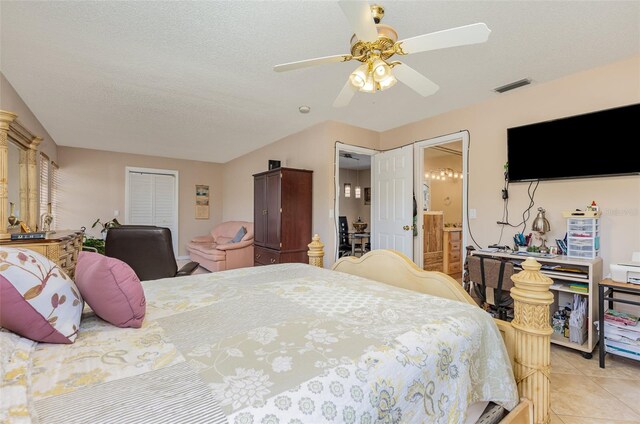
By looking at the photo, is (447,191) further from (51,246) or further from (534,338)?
(51,246)

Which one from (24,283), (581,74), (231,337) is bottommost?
(231,337)

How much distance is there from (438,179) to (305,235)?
4.02 meters

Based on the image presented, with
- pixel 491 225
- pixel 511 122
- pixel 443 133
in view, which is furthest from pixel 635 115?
pixel 443 133

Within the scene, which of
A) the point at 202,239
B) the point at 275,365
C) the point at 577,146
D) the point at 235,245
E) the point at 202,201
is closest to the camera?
the point at 275,365

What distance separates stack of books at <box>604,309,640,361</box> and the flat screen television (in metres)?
1.19

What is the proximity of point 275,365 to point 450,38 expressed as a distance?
1.67 m

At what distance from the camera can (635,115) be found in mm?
2350

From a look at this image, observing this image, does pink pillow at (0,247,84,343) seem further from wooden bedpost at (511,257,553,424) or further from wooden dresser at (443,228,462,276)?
wooden dresser at (443,228,462,276)

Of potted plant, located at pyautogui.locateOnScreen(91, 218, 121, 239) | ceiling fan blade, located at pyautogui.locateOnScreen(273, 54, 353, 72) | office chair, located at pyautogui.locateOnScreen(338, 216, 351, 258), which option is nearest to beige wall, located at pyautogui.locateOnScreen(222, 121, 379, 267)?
office chair, located at pyautogui.locateOnScreen(338, 216, 351, 258)

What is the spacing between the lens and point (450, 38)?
56.9 inches

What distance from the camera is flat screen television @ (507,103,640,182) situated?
239 cm

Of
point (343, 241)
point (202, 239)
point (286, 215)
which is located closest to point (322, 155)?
point (286, 215)

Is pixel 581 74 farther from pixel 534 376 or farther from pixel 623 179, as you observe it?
pixel 534 376

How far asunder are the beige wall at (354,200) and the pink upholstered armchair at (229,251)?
318 centimetres
